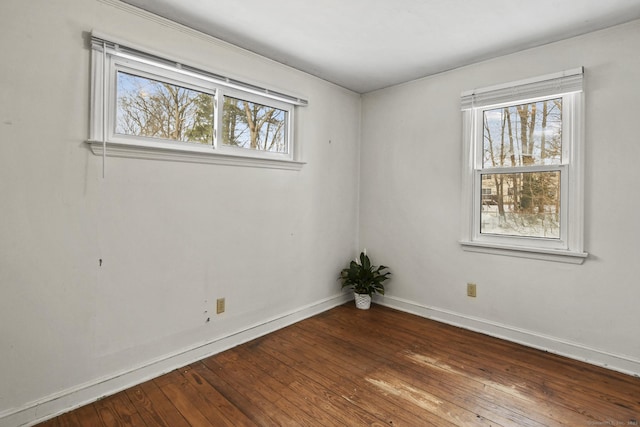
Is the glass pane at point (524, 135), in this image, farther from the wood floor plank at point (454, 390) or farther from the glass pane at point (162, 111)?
the glass pane at point (162, 111)

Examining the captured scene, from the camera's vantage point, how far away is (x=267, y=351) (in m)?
2.50

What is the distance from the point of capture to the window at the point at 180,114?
195cm

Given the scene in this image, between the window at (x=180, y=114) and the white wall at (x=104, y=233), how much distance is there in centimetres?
8

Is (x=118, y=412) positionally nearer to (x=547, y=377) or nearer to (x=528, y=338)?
(x=547, y=377)

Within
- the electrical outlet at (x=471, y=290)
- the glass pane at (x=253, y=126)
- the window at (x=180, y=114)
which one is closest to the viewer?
the window at (x=180, y=114)

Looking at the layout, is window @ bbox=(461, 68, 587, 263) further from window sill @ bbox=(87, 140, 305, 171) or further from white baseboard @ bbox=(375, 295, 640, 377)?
window sill @ bbox=(87, 140, 305, 171)

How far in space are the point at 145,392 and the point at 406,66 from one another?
3215 millimetres

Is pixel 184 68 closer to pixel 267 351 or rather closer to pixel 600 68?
pixel 267 351

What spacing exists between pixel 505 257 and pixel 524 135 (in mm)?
1031

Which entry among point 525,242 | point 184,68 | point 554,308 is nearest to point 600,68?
point 525,242

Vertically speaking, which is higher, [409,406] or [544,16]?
[544,16]

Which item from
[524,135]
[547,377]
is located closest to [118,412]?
[547,377]

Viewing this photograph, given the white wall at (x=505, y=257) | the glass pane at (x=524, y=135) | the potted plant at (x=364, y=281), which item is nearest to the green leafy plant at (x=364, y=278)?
the potted plant at (x=364, y=281)

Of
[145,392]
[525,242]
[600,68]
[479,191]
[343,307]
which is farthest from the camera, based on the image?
[343,307]
